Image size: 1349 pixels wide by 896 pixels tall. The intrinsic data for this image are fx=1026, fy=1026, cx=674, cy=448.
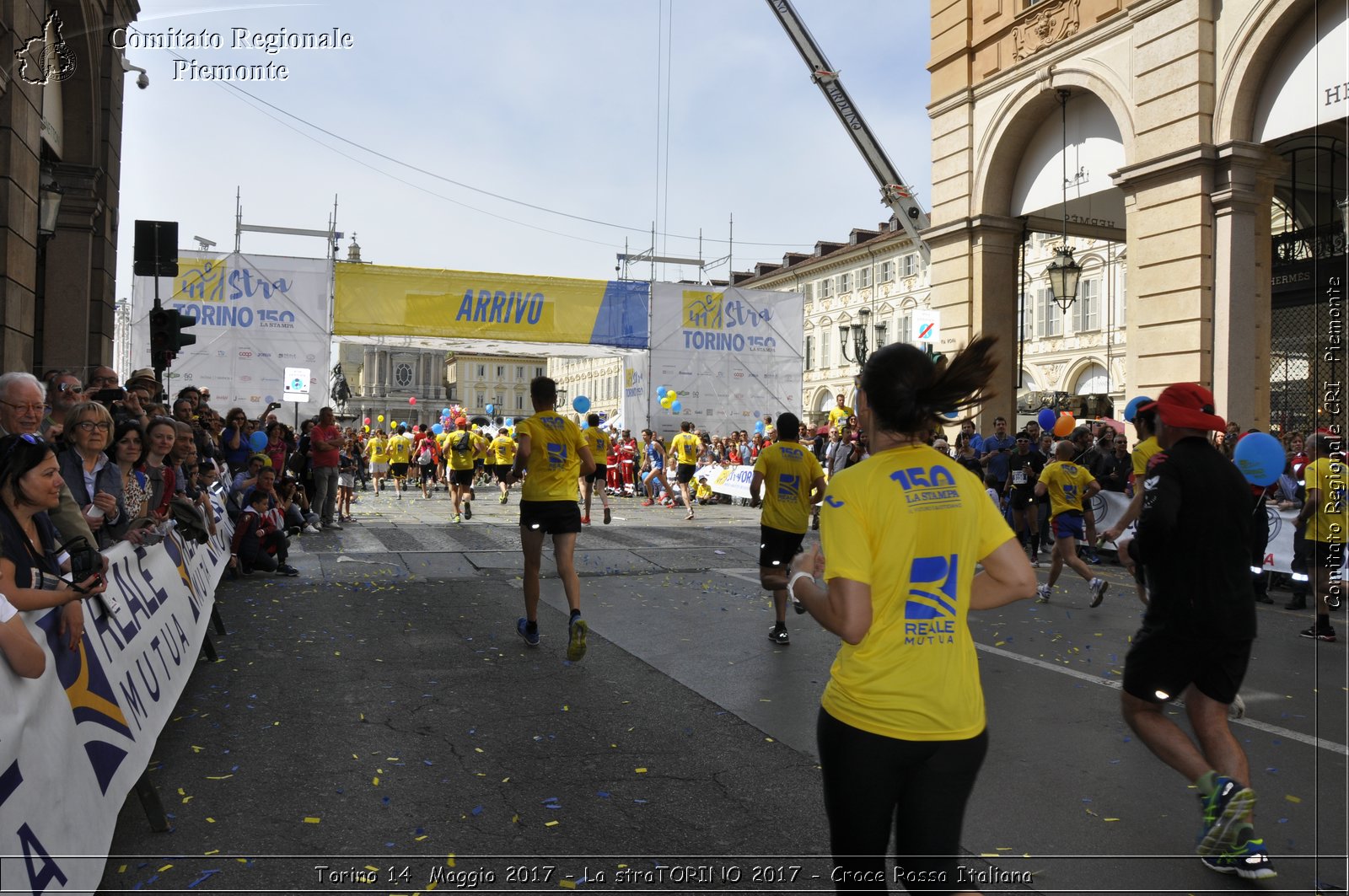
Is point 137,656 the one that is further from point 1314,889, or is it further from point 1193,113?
point 1193,113

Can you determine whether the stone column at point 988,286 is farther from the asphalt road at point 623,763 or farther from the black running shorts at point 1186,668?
the black running shorts at point 1186,668

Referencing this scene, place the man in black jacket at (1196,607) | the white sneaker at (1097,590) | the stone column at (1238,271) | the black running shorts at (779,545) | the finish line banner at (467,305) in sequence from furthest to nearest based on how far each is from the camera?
the finish line banner at (467,305)
the stone column at (1238,271)
the white sneaker at (1097,590)
the black running shorts at (779,545)
the man in black jacket at (1196,607)

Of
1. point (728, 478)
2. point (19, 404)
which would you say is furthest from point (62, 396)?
point (728, 478)

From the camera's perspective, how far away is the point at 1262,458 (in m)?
6.82

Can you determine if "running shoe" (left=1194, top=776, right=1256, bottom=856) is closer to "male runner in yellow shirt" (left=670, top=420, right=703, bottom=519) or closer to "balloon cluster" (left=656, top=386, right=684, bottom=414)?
"male runner in yellow shirt" (left=670, top=420, right=703, bottom=519)

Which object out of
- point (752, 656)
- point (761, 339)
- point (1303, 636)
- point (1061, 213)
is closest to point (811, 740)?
point (752, 656)

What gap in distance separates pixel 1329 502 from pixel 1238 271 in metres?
6.46

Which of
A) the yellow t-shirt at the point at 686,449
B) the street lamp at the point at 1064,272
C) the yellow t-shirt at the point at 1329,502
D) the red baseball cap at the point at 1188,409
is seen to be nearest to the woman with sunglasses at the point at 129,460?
the red baseball cap at the point at 1188,409

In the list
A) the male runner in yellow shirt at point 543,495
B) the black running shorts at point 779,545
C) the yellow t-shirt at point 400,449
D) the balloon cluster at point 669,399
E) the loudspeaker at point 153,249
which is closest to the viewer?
the male runner in yellow shirt at point 543,495

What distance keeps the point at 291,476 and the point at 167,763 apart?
38.3 feet

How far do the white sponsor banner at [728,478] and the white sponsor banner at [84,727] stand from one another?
1913 cm

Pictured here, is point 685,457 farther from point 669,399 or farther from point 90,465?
point 90,465

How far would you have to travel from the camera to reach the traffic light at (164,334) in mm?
12375

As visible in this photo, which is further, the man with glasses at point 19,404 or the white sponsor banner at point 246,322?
the white sponsor banner at point 246,322
